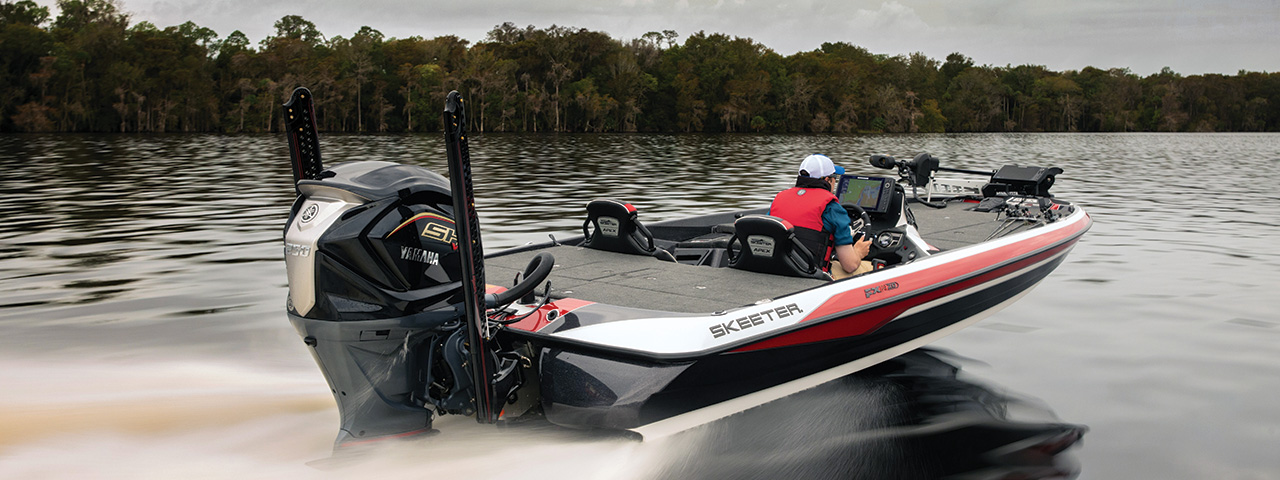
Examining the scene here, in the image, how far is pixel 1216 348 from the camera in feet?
22.6

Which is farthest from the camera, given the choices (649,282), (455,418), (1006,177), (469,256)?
(1006,177)

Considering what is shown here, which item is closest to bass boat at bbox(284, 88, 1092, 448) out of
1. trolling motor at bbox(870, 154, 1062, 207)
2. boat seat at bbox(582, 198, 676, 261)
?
boat seat at bbox(582, 198, 676, 261)

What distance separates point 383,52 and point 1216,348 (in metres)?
96.9

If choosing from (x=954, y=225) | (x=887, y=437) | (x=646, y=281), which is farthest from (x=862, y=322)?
(x=954, y=225)

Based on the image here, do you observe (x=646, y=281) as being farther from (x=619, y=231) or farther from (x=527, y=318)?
(x=527, y=318)

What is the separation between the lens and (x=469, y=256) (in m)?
3.59

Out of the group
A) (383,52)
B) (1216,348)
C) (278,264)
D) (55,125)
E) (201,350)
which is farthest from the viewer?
(383,52)

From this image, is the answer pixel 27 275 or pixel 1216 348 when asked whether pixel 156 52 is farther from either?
pixel 1216 348

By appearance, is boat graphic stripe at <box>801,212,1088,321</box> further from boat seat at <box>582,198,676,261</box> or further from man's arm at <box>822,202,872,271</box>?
boat seat at <box>582,198,676,261</box>

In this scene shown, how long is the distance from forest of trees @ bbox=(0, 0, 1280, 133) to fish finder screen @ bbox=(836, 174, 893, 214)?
68.9 metres

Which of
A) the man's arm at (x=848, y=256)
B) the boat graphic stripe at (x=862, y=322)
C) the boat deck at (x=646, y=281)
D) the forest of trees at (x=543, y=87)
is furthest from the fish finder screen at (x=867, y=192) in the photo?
the forest of trees at (x=543, y=87)

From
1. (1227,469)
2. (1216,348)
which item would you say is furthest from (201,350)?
(1216,348)

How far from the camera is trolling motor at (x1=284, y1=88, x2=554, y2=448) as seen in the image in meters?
3.71

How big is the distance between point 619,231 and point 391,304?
259 centimetres
